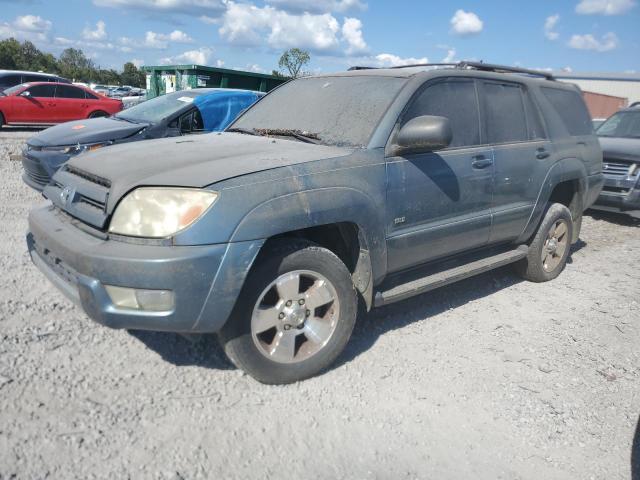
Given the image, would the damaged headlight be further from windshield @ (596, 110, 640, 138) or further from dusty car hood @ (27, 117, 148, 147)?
windshield @ (596, 110, 640, 138)

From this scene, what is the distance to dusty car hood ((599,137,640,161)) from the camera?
7.68 meters

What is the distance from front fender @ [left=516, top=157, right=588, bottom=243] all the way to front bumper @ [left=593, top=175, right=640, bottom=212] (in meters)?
3.11

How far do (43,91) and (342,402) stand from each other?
50.8ft

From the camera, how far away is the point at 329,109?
376 centimetres

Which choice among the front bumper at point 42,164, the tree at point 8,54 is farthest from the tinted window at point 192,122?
the tree at point 8,54

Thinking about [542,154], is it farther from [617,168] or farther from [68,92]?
[68,92]

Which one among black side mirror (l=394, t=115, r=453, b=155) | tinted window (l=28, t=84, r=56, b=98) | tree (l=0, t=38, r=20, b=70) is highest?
tree (l=0, t=38, r=20, b=70)

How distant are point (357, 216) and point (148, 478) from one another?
1741 millimetres

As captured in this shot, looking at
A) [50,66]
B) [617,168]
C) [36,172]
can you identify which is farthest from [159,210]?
[50,66]

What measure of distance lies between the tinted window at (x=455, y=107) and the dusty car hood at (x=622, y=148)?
16.1 ft

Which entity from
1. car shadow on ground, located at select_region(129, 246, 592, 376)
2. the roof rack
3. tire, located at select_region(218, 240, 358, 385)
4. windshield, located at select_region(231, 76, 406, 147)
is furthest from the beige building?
tire, located at select_region(218, 240, 358, 385)

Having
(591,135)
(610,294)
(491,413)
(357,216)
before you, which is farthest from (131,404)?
(591,135)

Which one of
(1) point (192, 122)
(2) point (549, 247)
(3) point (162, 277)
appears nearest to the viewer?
(3) point (162, 277)

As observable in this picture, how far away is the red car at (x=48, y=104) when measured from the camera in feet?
47.4
